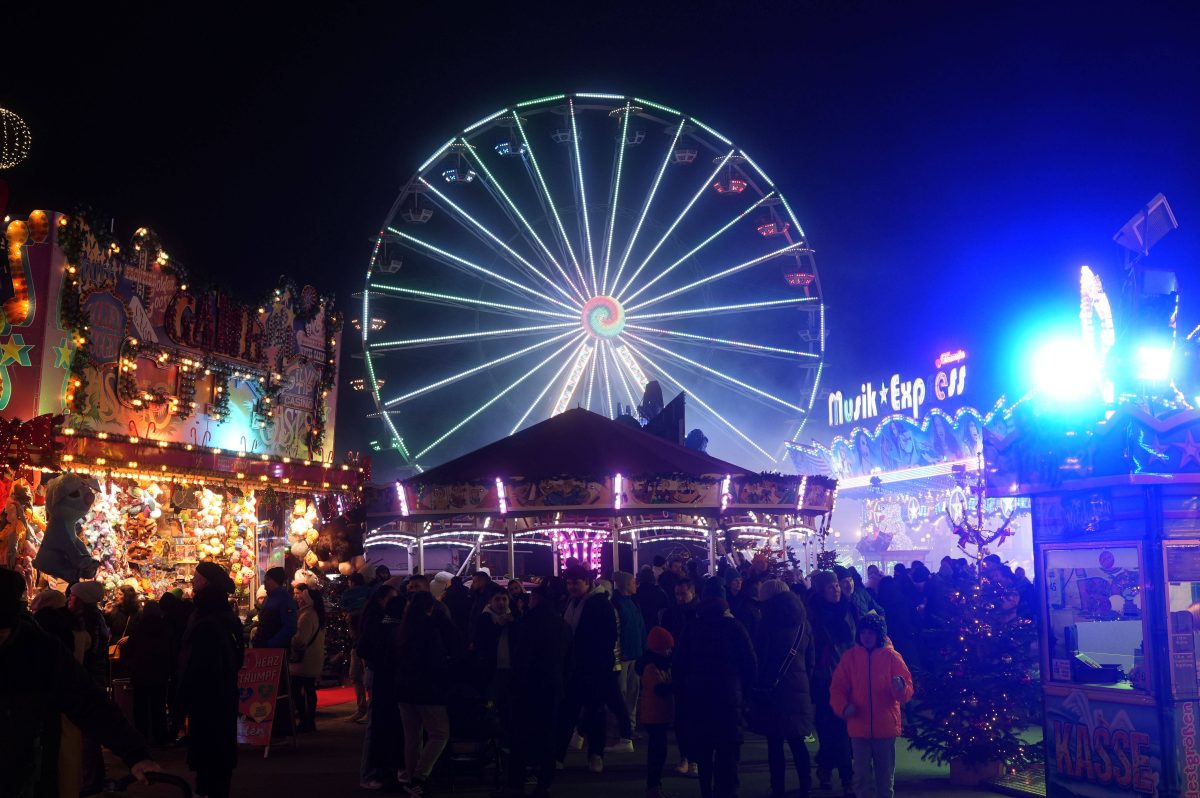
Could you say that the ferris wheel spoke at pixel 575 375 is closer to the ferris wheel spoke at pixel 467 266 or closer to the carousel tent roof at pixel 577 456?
the ferris wheel spoke at pixel 467 266

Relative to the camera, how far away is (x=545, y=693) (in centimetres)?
839

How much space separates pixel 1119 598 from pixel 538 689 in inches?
164

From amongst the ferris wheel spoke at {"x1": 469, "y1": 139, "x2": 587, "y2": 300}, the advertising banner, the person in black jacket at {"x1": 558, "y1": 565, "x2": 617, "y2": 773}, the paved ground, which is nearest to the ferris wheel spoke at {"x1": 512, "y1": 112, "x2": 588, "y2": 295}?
the ferris wheel spoke at {"x1": 469, "y1": 139, "x2": 587, "y2": 300}

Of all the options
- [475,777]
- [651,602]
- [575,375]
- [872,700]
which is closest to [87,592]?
[475,777]

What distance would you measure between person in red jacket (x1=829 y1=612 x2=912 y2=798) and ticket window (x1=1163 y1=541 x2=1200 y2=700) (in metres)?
1.83

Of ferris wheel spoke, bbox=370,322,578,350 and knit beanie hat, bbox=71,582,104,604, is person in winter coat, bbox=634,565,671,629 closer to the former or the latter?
knit beanie hat, bbox=71,582,104,604

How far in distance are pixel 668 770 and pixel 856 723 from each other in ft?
9.65

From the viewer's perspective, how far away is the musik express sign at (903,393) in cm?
4853

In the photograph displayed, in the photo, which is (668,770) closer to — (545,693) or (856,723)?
(545,693)

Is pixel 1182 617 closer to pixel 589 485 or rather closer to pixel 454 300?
pixel 589 485

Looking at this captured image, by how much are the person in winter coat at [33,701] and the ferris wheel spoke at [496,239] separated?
21516 millimetres

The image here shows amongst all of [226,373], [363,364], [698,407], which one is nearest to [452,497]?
[226,373]

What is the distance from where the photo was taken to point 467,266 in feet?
83.5

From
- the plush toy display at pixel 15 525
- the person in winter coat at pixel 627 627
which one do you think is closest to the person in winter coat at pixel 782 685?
the person in winter coat at pixel 627 627
